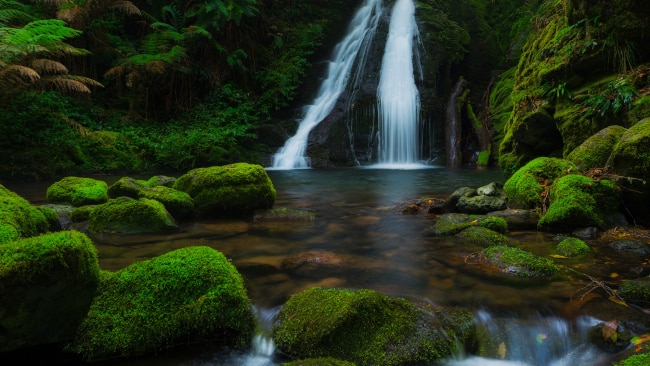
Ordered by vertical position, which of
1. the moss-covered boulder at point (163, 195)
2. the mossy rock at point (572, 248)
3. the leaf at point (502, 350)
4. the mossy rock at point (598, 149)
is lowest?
the leaf at point (502, 350)

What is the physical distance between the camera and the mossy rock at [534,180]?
5668 mm

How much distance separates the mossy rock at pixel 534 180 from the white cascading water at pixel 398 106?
9.62 metres

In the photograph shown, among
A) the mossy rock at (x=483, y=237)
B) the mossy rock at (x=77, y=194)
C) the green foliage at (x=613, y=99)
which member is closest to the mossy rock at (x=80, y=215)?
the mossy rock at (x=77, y=194)

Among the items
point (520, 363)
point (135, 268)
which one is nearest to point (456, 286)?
→ point (520, 363)

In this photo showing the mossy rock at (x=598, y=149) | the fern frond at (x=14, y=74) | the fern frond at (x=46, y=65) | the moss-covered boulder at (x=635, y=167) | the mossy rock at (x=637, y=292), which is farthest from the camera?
the fern frond at (x=46, y=65)

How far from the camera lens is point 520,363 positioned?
2533mm

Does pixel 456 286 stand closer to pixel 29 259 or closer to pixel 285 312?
pixel 285 312

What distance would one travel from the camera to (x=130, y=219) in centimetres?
527

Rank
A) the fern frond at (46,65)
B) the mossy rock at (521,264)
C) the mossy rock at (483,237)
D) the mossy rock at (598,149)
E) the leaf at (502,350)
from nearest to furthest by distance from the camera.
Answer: the leaf at (502,350), the mossy rock at (521,264), the mossy rock at (483,237), the mossy rock at (598,149), the fern frond at (46,65)

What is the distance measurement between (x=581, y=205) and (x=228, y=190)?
4.87m

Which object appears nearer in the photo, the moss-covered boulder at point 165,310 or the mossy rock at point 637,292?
the moss-covered boulder at point 165,310

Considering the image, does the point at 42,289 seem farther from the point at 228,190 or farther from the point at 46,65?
the point at 46,65

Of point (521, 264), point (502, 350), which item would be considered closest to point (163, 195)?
point (521, 264)

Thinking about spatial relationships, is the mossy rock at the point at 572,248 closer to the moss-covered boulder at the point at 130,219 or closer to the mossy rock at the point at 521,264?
the mossy rock at the point at 521,264
